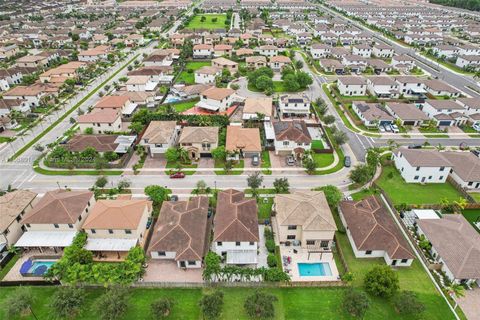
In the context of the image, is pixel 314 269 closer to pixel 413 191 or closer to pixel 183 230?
pixel 183 230

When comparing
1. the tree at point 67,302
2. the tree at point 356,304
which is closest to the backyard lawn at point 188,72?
the tree at point 67,302

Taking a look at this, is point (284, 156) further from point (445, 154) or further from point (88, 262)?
point (88, 262)

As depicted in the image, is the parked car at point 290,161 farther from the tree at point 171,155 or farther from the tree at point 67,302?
the tree at point 67,302

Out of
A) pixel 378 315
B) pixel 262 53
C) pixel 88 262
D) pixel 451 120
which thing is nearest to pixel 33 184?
pixel 88 262

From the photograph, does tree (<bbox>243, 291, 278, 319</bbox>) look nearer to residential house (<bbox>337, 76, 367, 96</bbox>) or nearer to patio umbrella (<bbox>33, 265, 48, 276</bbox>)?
patio umbrella (<bbox>33, 265, 48, 276</bbox>)

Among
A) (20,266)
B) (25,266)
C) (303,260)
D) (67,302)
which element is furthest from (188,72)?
(67,302)

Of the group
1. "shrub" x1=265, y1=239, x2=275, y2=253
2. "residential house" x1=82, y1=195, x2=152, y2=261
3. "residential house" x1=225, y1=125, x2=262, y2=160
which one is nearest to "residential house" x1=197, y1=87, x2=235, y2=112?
"residential house" x1=225, y1=125, x2=262, y2=160
